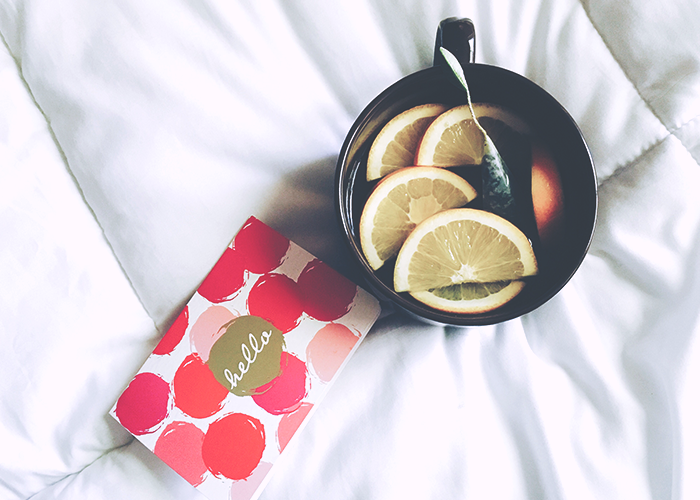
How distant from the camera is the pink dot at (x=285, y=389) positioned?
55 cm

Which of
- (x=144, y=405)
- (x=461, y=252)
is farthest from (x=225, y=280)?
(x=461, y=252)

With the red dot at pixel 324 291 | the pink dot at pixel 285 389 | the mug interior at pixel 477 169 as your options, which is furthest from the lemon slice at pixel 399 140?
the pink dot at pixel 285 389

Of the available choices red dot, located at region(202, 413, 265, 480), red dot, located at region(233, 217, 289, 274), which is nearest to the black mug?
red dot, located at region(233, 217, 289, 274)

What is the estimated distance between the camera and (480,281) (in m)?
0.51

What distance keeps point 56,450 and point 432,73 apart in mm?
623

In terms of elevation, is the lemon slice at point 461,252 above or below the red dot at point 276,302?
above

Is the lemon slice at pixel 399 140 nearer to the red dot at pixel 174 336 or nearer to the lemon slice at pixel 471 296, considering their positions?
the lemon slice at pixel 471 296

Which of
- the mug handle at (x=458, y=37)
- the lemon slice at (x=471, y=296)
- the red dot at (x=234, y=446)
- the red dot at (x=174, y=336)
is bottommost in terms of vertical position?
the red dot at (x=234, y=446)

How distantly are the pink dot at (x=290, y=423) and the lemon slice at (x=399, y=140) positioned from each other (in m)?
0.28

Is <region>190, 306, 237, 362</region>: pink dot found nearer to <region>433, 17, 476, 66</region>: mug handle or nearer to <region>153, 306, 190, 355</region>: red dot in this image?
<region>153, 306, 190, 355</region>: red dot

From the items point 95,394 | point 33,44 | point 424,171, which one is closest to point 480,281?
point 424,171

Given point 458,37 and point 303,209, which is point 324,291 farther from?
point 458,37

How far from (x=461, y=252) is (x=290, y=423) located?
0.92 feet

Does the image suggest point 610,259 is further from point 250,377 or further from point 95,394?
point 95,394
